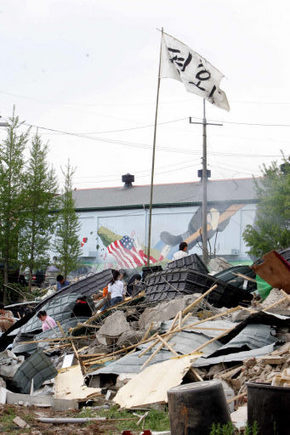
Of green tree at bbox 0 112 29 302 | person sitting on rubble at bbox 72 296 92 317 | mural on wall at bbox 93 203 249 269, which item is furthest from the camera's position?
mural on wall at bbox 93 203 249 269

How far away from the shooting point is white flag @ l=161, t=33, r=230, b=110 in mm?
22781

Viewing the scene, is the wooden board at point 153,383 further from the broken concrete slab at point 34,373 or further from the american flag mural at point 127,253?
the american flag mural at point 127,253

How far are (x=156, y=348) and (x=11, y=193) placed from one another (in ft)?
77.1

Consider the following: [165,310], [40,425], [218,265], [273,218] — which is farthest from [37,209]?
[40,425]

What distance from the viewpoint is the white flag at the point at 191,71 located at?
22.8 metres

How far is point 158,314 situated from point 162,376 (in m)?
3.87

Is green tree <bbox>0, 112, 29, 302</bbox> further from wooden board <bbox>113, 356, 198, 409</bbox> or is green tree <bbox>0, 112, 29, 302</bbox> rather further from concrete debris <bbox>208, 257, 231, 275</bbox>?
wooden board <bbox>113, 356, 198, 409</bbox>

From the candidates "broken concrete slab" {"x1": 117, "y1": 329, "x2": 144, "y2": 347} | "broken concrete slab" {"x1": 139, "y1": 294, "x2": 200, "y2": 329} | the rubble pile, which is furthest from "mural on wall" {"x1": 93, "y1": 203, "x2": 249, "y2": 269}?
"broken concrete slab" {"x1": 117, "y1": 329, "x2": 144, "y2": 347}

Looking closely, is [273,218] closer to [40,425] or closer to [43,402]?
[43,402]

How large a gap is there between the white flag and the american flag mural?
2830 cm

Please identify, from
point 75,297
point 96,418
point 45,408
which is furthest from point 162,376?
point 75,297

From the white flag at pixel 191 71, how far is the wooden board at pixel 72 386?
13826 mm

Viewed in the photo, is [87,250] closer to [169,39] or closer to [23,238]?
[23,238]

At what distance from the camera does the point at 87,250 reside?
5347 centimetres
